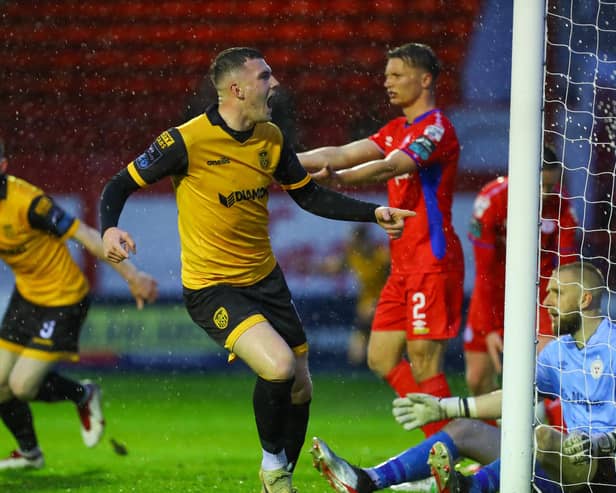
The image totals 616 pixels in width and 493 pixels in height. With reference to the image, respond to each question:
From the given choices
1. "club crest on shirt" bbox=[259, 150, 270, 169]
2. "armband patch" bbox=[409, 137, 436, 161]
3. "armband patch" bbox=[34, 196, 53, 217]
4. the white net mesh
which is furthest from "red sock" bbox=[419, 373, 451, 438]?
the white net mesh

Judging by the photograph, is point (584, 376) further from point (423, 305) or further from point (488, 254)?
point (488, 254)

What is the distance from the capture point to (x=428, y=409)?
17.0 ft

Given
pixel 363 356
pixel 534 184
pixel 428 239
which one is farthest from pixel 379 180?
pixel 363 356

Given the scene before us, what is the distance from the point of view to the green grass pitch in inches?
263

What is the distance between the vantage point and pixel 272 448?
5223 mm

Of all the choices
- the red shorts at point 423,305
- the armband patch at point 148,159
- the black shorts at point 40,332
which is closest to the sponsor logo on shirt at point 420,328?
the red shorts at point 423,305

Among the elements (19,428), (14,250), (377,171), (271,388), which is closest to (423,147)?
(377,171)

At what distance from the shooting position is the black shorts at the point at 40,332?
7426mm

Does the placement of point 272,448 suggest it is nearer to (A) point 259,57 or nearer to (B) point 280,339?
(B) point 280,339

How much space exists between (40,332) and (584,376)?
3386 millimetres

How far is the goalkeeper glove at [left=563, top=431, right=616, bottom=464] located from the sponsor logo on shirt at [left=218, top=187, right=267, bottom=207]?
1615 millimetres

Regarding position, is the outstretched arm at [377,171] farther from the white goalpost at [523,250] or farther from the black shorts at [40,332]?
the black shorts at [40,332]

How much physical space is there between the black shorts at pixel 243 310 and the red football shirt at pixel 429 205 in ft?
4.20

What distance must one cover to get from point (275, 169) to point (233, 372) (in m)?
6.16
